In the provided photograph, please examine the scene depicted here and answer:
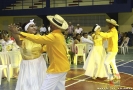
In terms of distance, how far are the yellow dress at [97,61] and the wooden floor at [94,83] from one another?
0.19 metres

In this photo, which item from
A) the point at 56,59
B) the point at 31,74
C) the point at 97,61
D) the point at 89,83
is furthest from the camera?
the point at 97,61

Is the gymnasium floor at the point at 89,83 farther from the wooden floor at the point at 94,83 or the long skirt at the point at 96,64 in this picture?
the long skirt at the point at 96,64

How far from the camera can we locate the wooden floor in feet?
23.8

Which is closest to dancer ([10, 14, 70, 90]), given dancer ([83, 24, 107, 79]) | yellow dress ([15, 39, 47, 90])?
yellow dress ([15, 39, 47, 90])

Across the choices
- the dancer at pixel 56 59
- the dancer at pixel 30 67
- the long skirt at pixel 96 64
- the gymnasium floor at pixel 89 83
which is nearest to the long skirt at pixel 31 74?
the dancer at pixel 30 67

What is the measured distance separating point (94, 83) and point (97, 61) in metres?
0.76

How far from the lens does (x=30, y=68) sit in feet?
16.5

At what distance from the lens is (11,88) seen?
7305 mm

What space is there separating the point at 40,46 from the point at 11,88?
2.69 meters

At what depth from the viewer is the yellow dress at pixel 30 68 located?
4.99 m

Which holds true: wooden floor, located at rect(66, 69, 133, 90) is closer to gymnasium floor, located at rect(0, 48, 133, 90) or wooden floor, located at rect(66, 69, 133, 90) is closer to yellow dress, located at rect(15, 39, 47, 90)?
gymnasium floor, located at rect(0, 48, 133, 90)

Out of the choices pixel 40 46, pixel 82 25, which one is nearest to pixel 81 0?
pixel 82 25

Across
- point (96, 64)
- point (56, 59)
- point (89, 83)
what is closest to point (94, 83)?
point (89, 83)

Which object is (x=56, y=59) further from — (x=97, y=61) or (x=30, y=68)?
(x=97, y=61)
